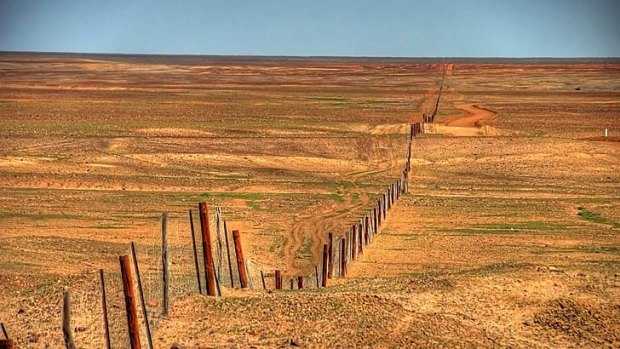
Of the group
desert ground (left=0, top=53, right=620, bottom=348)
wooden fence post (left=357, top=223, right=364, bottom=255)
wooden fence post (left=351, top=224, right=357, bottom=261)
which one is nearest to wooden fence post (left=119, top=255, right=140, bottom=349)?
desert ground (left=0, top=53, right=620, bottom=348)

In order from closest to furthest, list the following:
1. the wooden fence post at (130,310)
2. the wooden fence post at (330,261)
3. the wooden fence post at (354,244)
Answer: the wooden fence post at (130,310) < the wooden fence post at (330,261) < the wooden fence post at (354,244)

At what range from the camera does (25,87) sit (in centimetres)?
9744

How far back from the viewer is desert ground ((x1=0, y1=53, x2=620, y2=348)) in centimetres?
1476

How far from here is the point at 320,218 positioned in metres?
30.0

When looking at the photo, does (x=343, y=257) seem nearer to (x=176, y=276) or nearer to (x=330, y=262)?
(x=330, y=262)

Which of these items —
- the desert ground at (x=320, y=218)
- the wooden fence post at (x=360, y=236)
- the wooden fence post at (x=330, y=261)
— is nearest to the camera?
the desert ground at (x=320, y=218)

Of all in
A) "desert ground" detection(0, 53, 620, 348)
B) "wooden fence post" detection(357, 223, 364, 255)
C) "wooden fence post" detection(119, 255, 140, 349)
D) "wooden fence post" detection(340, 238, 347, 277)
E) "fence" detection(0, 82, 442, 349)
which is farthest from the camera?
"wooden fence post" detection(357, 223, 364, 255)

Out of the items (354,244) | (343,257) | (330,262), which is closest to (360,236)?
(354,244)

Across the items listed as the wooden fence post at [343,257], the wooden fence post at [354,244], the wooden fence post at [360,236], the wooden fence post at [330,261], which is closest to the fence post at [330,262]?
the wooden fence post at [330,261]

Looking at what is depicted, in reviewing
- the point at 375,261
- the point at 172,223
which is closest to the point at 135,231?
the point at 172,223

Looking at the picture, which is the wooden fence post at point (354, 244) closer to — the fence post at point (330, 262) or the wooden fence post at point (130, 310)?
the fence post at point (330, 262)

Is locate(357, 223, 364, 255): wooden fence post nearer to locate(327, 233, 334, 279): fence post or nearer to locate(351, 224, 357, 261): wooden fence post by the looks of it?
locate(351, 224, 357, 261): wooden fence post

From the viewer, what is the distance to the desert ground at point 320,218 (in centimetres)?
1476

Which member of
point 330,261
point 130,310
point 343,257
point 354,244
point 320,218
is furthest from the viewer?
point 320,218
